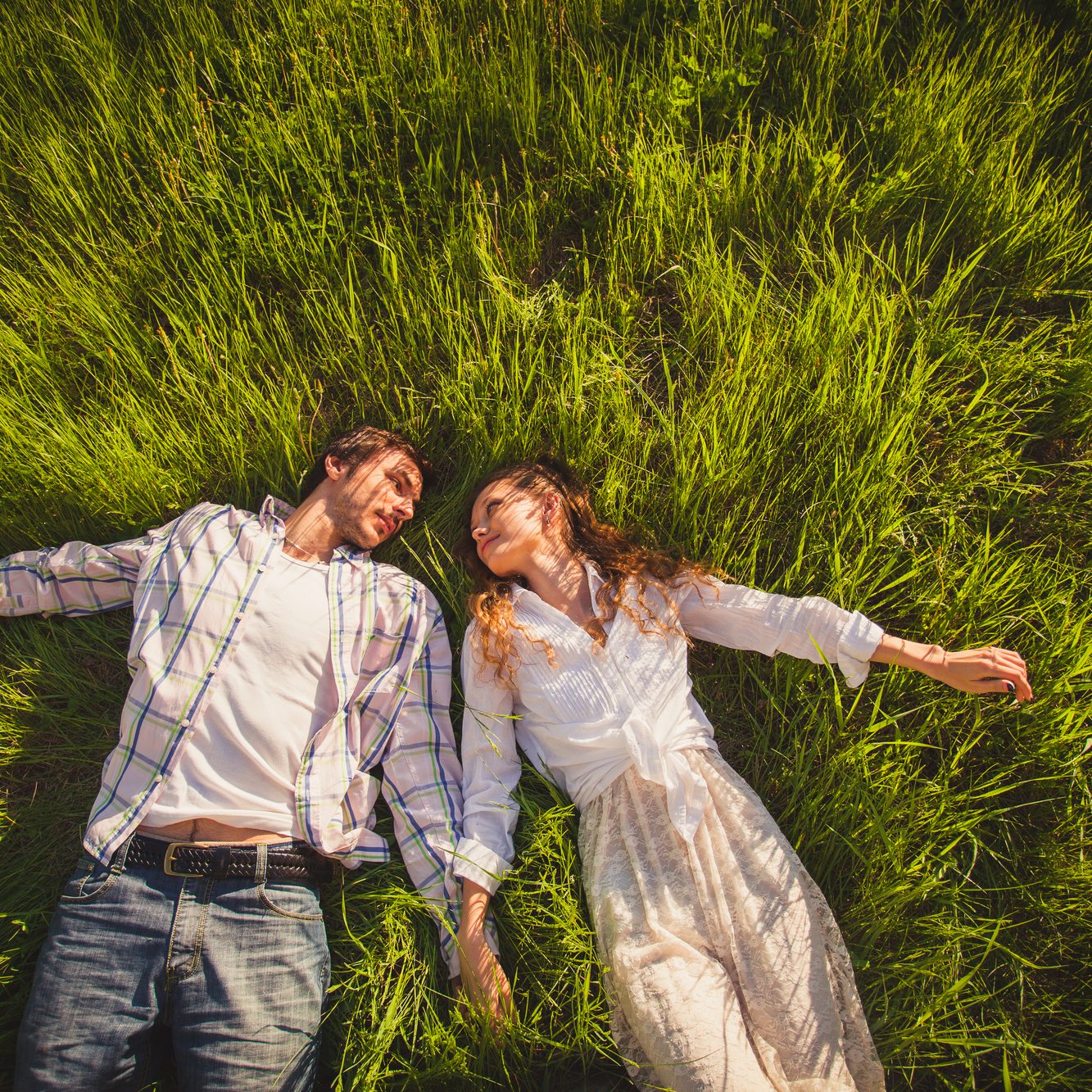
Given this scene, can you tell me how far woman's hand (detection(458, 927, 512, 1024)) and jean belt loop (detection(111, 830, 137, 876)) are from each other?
1013mm

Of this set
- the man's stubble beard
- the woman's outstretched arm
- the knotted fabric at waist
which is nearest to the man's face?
the man's stubble beard

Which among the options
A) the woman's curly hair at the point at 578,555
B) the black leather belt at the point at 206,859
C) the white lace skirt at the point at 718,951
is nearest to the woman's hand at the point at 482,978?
the white lace skirt at the point at 718,951

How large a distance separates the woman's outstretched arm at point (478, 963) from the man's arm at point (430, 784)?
2.5 inches

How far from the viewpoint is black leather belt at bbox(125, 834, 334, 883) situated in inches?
79.6

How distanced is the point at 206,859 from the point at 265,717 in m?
0.43

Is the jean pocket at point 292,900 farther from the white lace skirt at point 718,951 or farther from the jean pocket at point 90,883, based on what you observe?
the white lace skirt at point 718,951

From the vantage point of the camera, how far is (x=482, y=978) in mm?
2035

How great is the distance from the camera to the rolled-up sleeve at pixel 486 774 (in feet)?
6.99

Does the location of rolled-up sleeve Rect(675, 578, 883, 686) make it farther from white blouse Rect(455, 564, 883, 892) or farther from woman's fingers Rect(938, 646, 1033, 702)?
woman's fingers Rect(938, 646, 1033, 702)

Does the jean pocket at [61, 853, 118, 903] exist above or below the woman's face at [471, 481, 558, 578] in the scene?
below

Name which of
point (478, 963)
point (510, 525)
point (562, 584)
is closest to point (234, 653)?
point (510, 525)

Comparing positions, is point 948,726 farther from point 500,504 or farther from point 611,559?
point 500,504

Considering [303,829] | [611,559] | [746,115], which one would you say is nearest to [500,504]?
[611,559]

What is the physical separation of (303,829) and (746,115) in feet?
11.3
